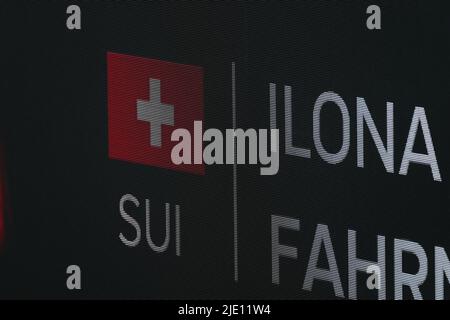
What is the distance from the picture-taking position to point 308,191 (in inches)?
163

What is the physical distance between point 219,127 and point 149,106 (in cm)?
26

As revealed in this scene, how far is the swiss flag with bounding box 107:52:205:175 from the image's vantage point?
170 inches

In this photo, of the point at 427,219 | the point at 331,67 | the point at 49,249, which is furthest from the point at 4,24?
the point at 427,219

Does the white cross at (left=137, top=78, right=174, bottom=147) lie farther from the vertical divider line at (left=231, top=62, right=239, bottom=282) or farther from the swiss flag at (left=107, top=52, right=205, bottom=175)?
the vertical divider line at (left=231, top=62, right=239, bottom=282)

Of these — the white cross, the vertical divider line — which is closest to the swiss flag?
the white cross

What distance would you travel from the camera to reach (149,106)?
14.5 feet

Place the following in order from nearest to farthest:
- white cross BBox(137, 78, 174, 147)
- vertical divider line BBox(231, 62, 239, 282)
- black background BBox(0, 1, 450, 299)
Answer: black background BBox(0, 1, 450, 299)
vertical divider line BBox(231, 62, 239, 282)
white cross BBox(137, 78, 174, 147)

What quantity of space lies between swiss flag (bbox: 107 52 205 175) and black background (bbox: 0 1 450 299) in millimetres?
29

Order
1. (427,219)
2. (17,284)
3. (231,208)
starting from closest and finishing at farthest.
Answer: (427,219) < (231,208) < (17,284)

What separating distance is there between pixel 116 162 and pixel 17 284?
52cm

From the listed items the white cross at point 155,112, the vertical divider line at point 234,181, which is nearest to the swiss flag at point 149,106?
the white cross at point 155,112

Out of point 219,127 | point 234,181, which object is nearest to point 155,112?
point 219,127

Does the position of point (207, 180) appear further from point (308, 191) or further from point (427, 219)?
point (427, 219)

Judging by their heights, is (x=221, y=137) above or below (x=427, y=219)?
above
